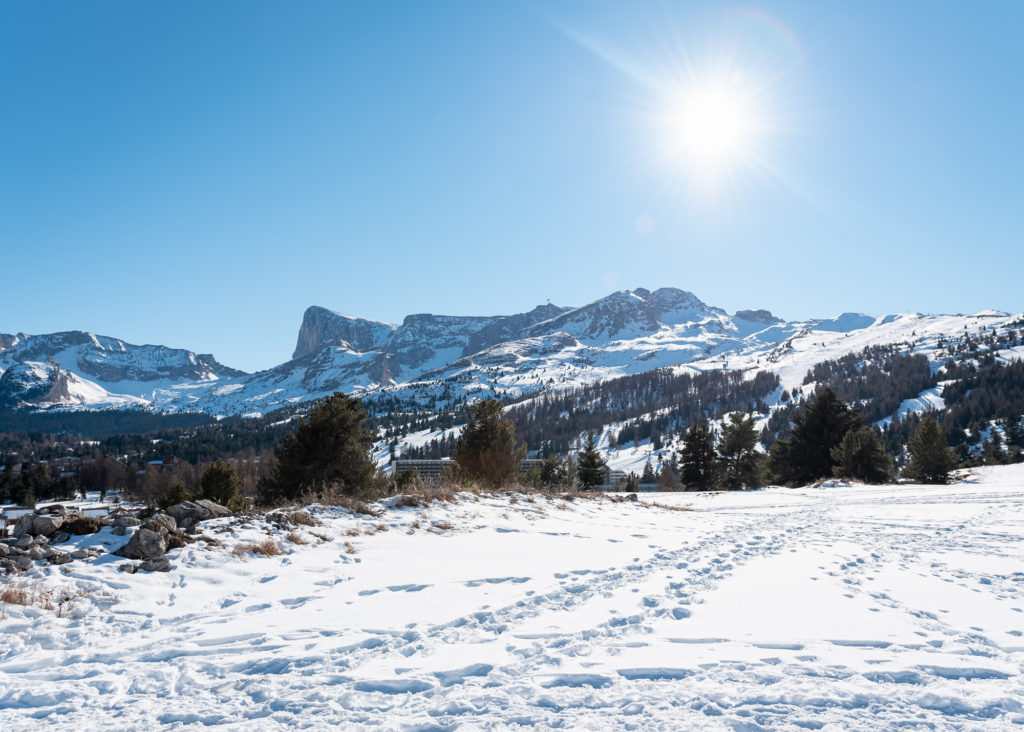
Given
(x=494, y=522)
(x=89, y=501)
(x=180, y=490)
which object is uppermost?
(x=494, y=522)

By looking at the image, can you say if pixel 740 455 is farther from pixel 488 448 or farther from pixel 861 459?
pixel 488 448

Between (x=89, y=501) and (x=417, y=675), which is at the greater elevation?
(x=417, y=675)

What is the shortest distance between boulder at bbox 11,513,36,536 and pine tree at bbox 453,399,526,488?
19.2 meters

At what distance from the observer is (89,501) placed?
130875 mm

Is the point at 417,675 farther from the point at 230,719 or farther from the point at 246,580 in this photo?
the point at 246,580

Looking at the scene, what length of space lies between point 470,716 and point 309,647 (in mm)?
2228

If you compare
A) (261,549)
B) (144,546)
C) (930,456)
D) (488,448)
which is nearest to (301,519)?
(261,549)

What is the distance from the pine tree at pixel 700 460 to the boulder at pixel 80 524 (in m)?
45.7

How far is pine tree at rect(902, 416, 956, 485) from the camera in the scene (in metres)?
39.4

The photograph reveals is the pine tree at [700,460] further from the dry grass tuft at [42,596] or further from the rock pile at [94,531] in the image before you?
the dry grass tuft at [42,596]

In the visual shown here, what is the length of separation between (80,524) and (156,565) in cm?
251

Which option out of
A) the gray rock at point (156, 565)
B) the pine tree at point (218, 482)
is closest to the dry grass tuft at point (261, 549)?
the gray rock at point (156, 565)

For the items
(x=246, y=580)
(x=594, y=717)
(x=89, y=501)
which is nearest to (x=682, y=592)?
(x=594, y=717)

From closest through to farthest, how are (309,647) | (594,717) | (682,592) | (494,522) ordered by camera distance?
1. (594,717)
2. (309,647)
3. (682,592)
4. (494,522)
